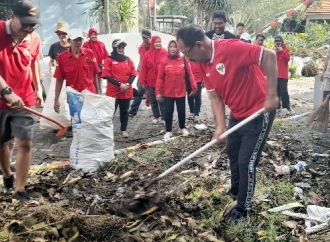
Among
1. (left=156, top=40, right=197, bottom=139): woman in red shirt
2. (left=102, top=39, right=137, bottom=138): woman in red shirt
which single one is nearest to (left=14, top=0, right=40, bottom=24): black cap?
(left=102, top=39, right=137, bottom=138): woman in red shirt

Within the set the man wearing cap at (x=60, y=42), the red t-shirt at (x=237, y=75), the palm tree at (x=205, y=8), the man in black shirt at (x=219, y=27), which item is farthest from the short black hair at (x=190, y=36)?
the palm tree at (x=205, y=8)

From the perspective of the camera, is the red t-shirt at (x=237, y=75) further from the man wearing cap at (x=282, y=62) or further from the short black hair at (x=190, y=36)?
the man wearing cap at (x=282, y=62)

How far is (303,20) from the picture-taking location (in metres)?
35.9

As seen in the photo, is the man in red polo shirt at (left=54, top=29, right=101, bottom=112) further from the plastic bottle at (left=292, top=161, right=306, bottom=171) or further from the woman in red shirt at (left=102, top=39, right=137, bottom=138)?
the plastic bottle at (left=292, top=161, right=306, bottom=171)

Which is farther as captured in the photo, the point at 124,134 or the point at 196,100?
the point at 196,100

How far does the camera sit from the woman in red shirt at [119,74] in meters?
7.26

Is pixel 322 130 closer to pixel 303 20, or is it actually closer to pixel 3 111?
pixel 3 111

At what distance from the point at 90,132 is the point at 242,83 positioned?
261 cm

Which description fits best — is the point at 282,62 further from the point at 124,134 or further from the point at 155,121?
the point at 124,134

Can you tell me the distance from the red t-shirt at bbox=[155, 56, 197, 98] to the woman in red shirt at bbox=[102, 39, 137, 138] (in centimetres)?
53

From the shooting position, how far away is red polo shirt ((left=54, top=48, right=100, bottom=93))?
651 centimetres

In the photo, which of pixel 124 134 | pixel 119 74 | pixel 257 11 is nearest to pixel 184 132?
pixel 124 134

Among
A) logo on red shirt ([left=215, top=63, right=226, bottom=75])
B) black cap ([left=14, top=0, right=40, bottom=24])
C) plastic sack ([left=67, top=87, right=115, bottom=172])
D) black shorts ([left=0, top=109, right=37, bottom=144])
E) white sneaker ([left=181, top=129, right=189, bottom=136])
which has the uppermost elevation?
black cap ([left=14, top=0, right=40, bottom=24])

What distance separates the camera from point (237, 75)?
144 inches
